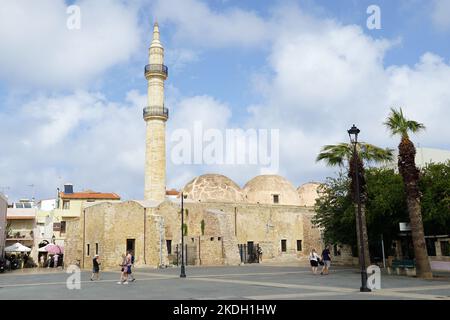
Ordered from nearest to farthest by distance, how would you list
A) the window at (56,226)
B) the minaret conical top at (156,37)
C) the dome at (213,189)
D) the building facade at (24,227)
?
1. the minaret conical top at (156,37)
2. the dome at (213,189)
3. the building facade at (24,227)
4. the window at (56,226)

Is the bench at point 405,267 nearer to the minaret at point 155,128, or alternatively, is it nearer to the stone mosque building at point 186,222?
the stone mosque building at point 186,222

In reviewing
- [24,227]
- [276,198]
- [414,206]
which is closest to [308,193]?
[276,198]

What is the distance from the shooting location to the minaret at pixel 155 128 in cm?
3728

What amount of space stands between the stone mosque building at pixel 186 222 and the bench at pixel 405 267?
12970 mm

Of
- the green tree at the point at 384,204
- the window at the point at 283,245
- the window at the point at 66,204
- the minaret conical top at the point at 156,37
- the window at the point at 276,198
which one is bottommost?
the window at the point at 283,245

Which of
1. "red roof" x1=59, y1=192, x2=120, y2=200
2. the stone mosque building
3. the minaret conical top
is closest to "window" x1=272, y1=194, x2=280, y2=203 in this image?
the stone mosque building

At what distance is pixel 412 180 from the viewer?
772 inches

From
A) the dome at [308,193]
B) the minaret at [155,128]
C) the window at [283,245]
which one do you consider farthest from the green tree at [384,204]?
the dome at [308,193]

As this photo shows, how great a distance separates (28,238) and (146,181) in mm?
21988

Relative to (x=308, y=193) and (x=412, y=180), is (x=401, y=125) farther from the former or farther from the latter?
(x=308, y=193)

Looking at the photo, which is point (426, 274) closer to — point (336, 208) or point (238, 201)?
point (336, 208)

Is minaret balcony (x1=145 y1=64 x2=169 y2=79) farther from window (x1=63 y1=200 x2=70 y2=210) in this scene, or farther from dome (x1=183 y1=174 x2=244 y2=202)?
window (x1=63 y1=200 x2=70 y2=210)
